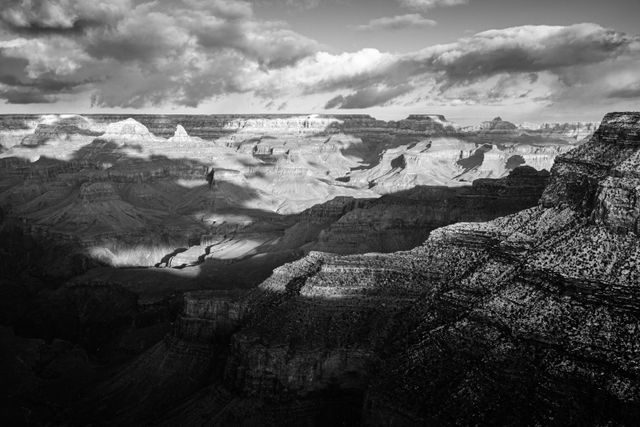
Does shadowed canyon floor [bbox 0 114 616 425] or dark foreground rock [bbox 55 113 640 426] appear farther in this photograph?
shadowed canyon floor [bbox 0 114 616 425]

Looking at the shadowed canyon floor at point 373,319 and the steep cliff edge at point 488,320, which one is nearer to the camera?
the steep cliff edge at point 488,320

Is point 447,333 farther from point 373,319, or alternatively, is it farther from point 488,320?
point 373,319

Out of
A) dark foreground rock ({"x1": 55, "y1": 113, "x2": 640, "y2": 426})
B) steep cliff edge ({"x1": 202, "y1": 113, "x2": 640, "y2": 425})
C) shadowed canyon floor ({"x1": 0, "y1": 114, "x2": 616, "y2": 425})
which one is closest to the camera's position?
steep cliff edge ({"x1": 202, "y1": 113, "x2": 640, "y2": 425})

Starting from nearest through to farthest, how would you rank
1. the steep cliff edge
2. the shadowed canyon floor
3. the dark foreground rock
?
the steep cliff edge → the dark foreground rock → the shadowed canyon floor

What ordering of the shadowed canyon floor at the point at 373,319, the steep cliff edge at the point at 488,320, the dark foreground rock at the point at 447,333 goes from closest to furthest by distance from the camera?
the steep cliff edge at the point at 488,320 → the dark foreground rock at the point at 447,333 → the shadowed canyon floor at the point at 373,319

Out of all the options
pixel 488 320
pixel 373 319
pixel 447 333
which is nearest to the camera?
pixel 488 320

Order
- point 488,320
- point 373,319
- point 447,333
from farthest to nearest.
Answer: point 373,319, point 447,333, point 488,320

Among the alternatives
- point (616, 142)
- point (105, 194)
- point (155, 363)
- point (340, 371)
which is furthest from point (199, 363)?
point (105, 194)

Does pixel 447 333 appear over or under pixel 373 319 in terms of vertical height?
over

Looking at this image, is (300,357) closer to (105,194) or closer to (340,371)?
(340,371)

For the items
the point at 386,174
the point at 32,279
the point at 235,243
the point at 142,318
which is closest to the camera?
the point at 142,318

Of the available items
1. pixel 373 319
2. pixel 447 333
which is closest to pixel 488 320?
pixel 447 333
